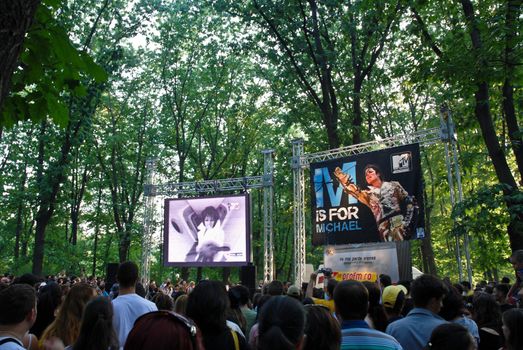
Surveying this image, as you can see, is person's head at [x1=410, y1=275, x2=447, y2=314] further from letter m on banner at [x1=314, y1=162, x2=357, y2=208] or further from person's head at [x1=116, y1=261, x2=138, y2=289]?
letter m on banner at [x1=314, y1=162, x2=357, y2=208]

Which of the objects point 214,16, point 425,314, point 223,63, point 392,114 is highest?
point 214,16

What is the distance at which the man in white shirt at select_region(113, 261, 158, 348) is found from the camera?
409 centimetres

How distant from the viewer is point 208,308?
2602 millimetres

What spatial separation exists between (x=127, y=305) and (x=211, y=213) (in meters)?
12.1

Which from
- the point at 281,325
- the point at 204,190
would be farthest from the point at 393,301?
the point at 204,190

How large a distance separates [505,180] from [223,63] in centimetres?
1724

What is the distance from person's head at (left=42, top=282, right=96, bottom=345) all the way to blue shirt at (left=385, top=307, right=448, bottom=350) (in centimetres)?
221

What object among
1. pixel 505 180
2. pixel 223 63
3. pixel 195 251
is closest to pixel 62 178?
pixel 195 251

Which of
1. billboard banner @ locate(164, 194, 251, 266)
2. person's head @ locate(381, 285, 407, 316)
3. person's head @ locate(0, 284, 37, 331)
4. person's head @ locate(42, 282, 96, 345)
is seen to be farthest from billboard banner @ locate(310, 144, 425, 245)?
person's head @ locate(0, 284, 37, 331)

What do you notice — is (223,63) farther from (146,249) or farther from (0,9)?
(0,9)

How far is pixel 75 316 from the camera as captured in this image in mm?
3201

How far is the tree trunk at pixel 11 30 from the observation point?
5.97ft

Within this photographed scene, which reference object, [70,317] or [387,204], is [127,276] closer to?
[70,317]

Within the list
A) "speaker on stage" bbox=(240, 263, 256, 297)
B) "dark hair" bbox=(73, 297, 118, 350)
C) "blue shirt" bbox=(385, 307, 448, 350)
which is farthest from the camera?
"speaker on stage" bbox=(240, 263, 256, 297)
